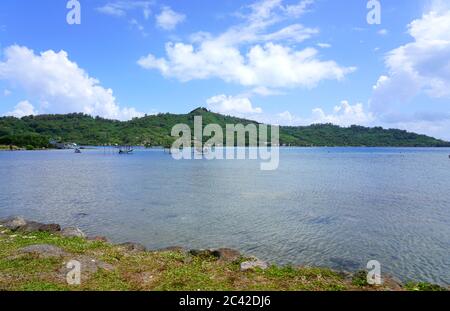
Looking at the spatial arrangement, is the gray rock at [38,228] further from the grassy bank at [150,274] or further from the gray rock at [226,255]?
the gray rock at [226,255]

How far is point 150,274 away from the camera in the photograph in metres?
16.3

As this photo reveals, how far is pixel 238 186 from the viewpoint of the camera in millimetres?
61531

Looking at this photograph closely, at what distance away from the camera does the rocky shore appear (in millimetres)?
14727

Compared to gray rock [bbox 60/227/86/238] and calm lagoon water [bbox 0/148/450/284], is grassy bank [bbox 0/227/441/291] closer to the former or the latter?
gray rock [bbox 60/227/86/238]

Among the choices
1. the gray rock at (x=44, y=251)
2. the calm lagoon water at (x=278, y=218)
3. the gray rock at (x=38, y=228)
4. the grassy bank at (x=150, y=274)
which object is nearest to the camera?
the grassy bank at (x=150, y=274)

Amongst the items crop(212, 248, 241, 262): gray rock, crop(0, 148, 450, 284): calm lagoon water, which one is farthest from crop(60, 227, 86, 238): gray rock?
crop(212, 248, 241, 262): gray rock

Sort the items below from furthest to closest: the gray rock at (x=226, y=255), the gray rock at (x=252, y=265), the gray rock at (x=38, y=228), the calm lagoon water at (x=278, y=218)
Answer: the gray rock at (x=38, y=228) < the calm lagoon water at (x=278, y=218) < the gray rock at (x=226, y=255) < the gray rock at (x=252, y=265)

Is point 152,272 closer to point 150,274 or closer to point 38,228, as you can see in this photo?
point 150,274

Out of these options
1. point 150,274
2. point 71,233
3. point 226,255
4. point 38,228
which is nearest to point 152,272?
point 150,274

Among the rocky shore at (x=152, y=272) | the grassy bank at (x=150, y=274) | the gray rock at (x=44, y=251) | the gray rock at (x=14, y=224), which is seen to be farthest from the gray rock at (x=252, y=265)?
the gray rock at (x=14, y=224)

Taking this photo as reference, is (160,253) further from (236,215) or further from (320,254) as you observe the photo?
(236,215)

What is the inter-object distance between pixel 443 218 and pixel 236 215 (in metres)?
21.1

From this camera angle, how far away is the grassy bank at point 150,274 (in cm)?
1464
